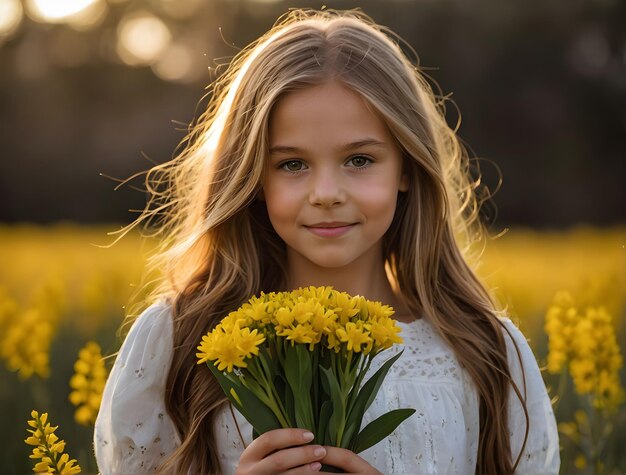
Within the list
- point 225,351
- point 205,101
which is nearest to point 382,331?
point 225,351

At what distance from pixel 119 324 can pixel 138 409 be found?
11.4ft

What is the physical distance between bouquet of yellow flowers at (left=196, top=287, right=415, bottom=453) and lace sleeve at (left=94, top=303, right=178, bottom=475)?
75 centimetres

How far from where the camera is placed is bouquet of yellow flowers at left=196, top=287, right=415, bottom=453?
→ 1779 millimetres

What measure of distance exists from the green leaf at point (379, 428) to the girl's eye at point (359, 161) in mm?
826

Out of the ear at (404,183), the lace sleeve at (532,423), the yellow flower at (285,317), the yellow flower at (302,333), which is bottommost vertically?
the lace sleeve at (532,423)

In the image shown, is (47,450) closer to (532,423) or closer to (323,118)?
(323,118)

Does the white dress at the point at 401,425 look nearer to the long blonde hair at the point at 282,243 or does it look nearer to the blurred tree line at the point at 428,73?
the long blonde hair at the point at 282,243

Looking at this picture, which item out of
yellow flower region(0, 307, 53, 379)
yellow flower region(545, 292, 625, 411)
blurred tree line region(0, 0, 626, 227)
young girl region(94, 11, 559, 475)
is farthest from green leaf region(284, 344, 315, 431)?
blurred tree line region(0, 0, 626, 227)

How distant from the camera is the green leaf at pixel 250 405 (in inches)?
73.4

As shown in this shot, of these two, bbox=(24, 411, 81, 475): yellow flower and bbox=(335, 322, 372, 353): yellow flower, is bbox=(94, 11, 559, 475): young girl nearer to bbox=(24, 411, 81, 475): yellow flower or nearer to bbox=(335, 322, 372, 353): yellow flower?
bbox=(24, 411, 81, 475): yellow flower

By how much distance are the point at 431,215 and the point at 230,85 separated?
757mm

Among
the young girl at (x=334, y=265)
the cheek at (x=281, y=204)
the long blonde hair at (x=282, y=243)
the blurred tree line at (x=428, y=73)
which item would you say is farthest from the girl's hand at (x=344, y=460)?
the blurred tree line at (x=428, y=73)

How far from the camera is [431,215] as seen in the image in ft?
9.54

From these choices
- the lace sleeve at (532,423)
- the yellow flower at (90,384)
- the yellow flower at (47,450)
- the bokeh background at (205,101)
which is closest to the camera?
the yellow flower at (47,450)
